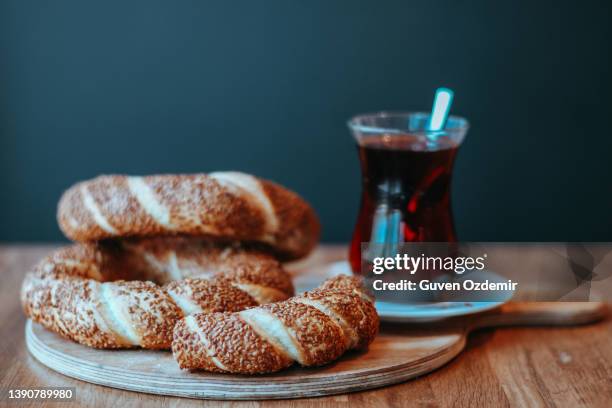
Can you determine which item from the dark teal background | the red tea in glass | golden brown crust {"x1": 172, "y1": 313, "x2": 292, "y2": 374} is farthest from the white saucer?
the dark teal background

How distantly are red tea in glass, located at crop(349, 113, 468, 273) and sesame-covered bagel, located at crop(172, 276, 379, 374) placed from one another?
0.33 m

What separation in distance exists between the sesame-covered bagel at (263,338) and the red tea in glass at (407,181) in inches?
12.9

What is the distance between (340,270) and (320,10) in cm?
107

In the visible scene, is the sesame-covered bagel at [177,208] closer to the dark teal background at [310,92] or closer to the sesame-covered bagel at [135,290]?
the sesame-covered bagel at [135,290]

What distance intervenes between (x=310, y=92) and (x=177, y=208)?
45.6 inches

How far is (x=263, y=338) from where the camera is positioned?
112 cm

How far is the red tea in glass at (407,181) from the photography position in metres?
1.43

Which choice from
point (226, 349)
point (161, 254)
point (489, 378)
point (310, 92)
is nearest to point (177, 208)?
point (161, 254)

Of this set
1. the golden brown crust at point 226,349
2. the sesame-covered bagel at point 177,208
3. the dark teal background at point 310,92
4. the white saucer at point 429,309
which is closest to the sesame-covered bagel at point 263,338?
the golden brown crust at point 226,349

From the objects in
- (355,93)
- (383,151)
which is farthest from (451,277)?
(355,93)

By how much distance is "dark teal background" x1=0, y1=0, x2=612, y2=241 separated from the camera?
2.44 metres

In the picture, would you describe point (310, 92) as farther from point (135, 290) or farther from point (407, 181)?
point (135, 290)

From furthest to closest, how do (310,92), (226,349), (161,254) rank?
(310,92) < (161,254) < (226,349)

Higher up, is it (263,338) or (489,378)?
(263,338)
